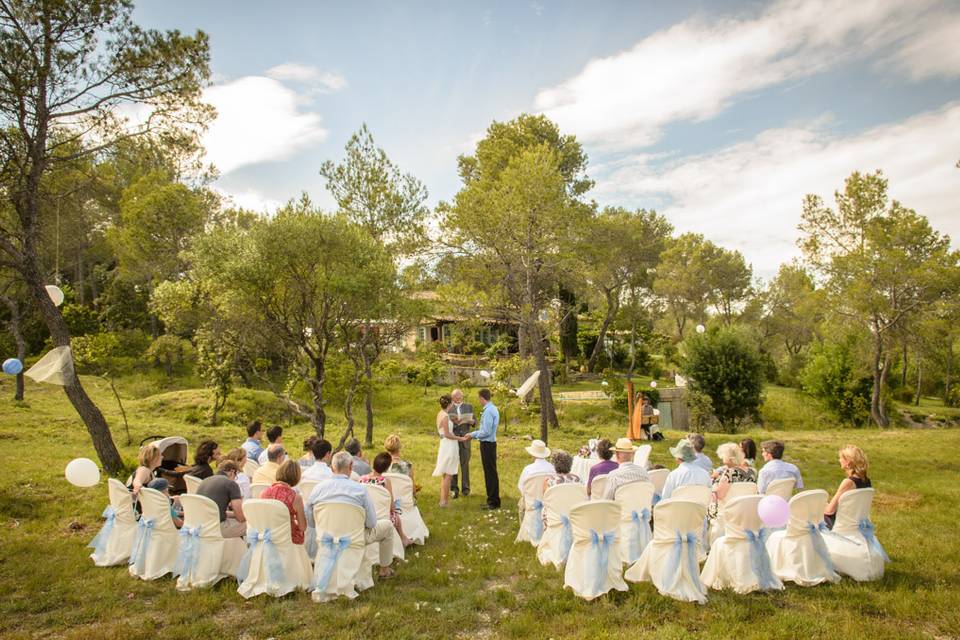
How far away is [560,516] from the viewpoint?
6.12 metres

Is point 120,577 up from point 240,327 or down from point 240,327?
down

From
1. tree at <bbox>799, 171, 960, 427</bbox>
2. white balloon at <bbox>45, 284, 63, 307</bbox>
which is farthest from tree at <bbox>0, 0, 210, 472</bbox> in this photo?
tree at <bbox>799, 171, 960, 427</bbox>

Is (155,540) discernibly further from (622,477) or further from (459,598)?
(622,477)

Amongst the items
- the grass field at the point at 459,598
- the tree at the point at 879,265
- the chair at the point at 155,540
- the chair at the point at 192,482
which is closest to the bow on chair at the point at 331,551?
the grass field at the point at 459,598

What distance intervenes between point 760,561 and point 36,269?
1170 cm

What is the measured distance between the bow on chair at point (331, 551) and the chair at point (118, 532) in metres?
2.64

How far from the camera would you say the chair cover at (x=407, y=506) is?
6859 mm

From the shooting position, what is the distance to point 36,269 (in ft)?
31.5

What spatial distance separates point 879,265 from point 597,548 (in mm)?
24249

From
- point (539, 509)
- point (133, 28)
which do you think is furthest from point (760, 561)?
point (133, 28)

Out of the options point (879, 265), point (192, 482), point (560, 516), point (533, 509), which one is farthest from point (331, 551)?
point (879, 265)

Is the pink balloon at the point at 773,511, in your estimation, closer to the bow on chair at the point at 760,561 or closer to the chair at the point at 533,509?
the bow on chair at the point at 760,561

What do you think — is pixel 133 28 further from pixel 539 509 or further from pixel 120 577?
pixel 539 509


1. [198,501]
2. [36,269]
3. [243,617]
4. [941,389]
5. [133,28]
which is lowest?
[941,389]
